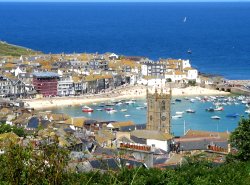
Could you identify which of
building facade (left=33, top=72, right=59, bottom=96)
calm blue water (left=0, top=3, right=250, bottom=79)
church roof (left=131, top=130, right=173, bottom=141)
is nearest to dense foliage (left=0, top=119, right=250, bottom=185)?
church roof (left=131, top=130, right=173, bottom=141)

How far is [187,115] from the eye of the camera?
41.7 m

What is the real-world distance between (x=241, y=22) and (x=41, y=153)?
484 ft

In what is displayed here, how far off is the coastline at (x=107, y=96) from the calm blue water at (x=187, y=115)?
1636 mm

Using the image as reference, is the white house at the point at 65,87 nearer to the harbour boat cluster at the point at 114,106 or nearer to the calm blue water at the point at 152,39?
the harbour boat cluster at the point at 114,106

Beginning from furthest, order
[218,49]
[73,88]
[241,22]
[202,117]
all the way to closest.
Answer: [241,22] → [218,49] → [73,88] → [202,117]

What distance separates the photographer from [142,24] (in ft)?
468

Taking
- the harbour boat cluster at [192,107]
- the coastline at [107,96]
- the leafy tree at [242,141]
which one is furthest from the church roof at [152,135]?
the coastline at [107,96]

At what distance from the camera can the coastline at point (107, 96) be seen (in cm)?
4625

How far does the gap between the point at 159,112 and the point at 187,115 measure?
1279 centimetres

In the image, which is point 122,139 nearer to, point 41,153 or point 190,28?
point 41,153

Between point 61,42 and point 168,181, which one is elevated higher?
point 61,42

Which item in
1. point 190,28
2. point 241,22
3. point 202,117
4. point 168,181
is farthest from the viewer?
point 241,22

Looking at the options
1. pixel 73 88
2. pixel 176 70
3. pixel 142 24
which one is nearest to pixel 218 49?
pixel 176 70

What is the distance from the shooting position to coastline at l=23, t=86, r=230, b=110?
152 feet
